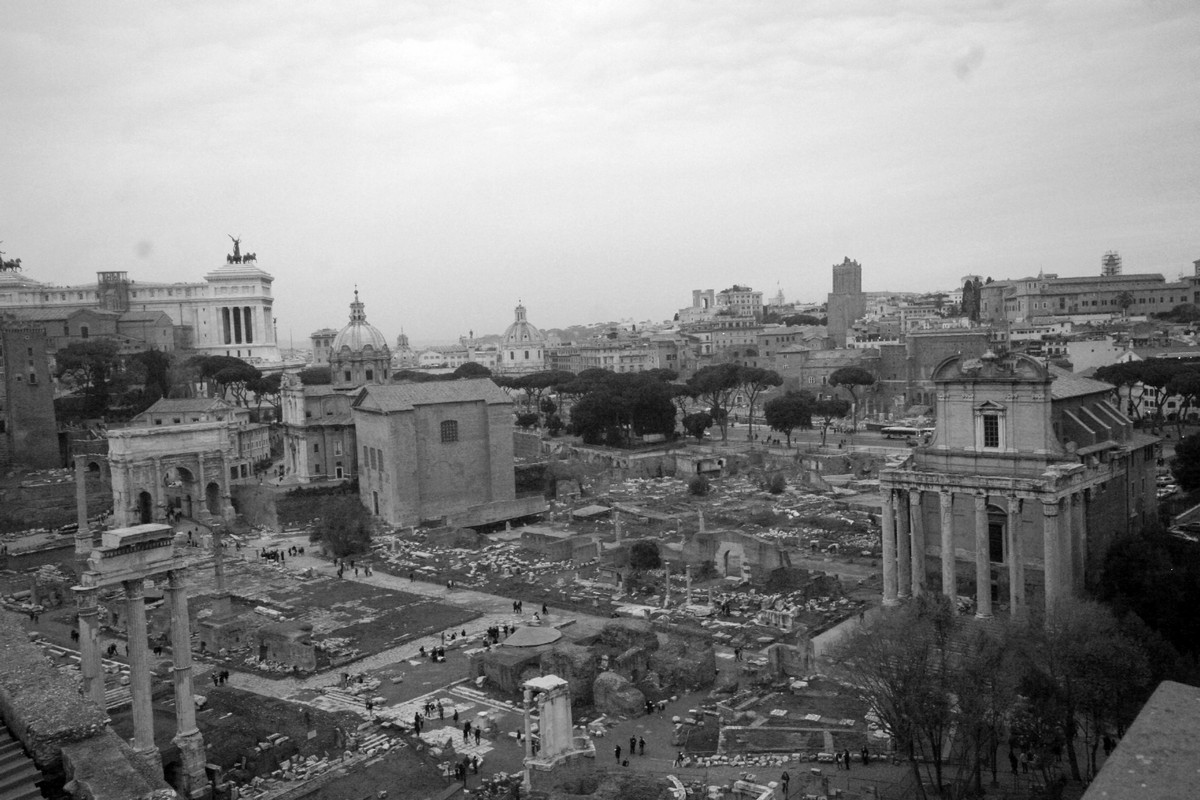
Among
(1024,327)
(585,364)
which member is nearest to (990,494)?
(1024,327)

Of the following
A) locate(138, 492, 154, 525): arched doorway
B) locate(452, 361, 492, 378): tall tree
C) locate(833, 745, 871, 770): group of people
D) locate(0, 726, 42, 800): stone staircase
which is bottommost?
locate(833, 745, 871, 770): group of people

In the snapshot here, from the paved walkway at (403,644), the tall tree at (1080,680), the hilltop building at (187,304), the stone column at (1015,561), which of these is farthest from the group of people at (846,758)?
the hilltop building at (187,304)

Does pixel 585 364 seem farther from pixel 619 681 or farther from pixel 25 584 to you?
pixel 619 681

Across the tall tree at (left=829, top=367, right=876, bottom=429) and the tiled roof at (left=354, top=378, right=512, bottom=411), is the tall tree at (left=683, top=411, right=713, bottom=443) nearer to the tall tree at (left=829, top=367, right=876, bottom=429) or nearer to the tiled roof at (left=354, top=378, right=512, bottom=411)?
the tall tree at (left=829, top=367, right=876, bottom=429)

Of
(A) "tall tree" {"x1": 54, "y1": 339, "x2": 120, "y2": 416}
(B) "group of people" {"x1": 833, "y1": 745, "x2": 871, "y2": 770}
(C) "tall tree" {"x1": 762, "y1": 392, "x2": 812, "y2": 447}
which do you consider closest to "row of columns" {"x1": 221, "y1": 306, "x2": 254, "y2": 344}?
(A) "tall tree" {"x1": 54, "y1": 339, "x2": 120, "y2": 416}

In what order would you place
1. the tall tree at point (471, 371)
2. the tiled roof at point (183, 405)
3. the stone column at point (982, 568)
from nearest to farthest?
the stone column at point (982, 568) < the tiled roof at point (183, 405) < the tall tree at point (471, 371)

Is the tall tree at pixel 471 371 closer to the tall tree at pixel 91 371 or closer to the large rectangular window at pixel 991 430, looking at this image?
the tall tree at pixel 91 371

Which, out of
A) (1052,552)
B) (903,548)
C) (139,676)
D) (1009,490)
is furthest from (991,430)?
(139,676)
